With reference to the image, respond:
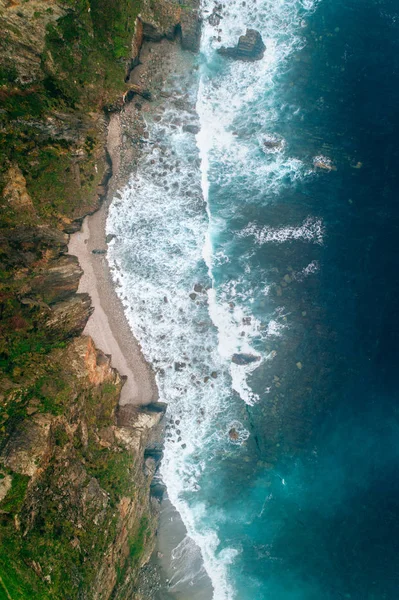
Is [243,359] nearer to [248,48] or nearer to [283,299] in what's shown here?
[283,299]

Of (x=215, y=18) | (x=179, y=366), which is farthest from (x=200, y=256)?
(x=215, y=18)

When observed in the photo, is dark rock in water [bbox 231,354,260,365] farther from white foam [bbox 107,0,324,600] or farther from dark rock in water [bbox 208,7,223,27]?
dark rock in water [bbox 208,7,223,27]

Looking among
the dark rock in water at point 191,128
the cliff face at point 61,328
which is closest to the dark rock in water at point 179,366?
the cliff face at point 61,328

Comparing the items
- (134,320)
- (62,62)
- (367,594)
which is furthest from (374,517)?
(62,62)

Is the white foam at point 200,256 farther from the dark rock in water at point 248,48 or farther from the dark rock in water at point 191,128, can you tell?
the dark rock in water at point 248,48

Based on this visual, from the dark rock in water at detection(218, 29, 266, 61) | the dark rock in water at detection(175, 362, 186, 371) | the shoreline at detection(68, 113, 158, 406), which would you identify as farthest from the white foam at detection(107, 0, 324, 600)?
the shoreline at detection(68, 113, 158, 406)

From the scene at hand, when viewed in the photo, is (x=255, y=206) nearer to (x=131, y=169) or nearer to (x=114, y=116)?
(x=131, y=169)
